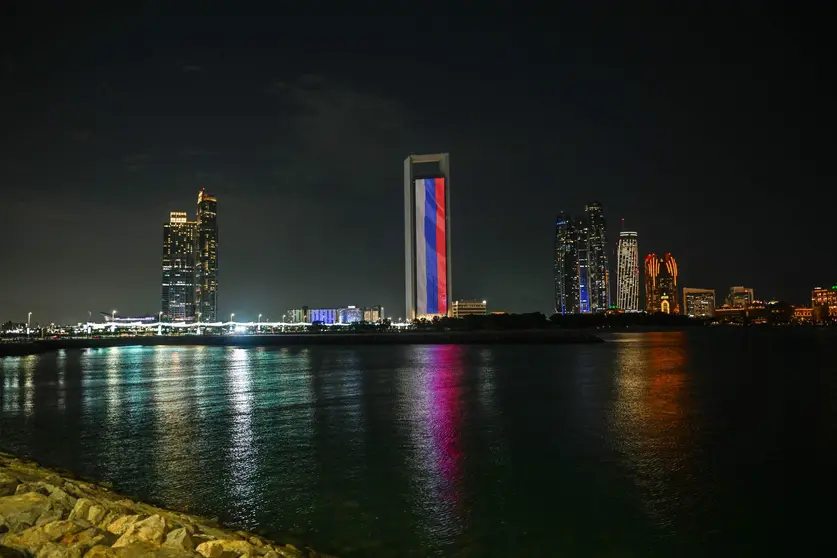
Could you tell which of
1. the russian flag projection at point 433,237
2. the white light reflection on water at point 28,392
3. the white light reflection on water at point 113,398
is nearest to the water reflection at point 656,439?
the white light reflection on water at point 113,398

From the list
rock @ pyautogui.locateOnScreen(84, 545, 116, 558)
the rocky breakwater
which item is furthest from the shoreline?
rock @ pyautogui.locateOnScreen(84, 545, 116, 558)

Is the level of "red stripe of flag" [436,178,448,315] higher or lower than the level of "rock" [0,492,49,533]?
higher

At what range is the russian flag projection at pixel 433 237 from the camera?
15838 cm

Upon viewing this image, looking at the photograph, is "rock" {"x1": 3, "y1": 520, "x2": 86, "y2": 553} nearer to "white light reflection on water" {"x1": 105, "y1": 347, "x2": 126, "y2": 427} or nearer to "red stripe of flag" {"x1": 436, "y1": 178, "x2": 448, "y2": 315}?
"white light reflection on water" {"x1": 105, "y1": 347, "x2": 126, "y2": 427}

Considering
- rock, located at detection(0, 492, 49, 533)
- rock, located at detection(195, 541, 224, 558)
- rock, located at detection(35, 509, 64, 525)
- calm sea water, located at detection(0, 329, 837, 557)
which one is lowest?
calm sea water, located at detection(0, 329, 837, 557)

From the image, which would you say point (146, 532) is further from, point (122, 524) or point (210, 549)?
point (210, 549)

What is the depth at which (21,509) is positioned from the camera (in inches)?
314

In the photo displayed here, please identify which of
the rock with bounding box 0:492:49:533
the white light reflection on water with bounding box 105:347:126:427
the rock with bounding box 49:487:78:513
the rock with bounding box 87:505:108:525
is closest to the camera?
the rock with bounding box 0:492:49:533

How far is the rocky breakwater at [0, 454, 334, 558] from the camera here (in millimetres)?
6785

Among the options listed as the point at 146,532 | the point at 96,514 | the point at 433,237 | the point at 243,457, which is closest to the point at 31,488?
the point at 96,514

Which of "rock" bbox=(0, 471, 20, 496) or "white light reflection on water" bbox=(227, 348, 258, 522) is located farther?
"white light reflection on water" bbox=(227, 348, 258, 522)

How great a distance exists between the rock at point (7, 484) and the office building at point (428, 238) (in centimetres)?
14781

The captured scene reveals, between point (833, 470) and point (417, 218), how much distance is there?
147700mm

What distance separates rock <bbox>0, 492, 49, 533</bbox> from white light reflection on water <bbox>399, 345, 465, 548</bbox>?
5.28 meters
